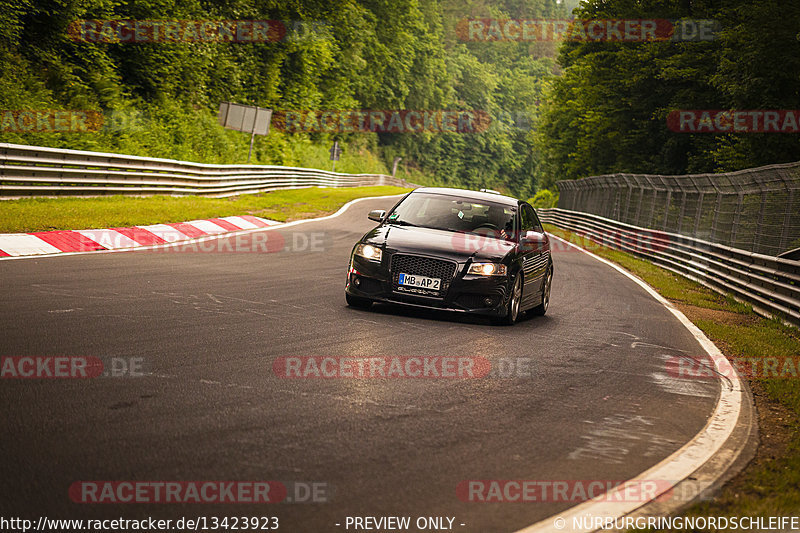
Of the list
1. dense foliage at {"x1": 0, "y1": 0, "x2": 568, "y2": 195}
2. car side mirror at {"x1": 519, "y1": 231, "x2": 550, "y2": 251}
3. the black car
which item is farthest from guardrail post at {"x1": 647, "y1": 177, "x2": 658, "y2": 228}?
dense foliage at {"x1": 0, "y1": 0, "x2": 568, "y2": 195}

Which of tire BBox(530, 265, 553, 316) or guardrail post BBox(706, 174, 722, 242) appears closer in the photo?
tire BBox(530, 265, 553, 316)

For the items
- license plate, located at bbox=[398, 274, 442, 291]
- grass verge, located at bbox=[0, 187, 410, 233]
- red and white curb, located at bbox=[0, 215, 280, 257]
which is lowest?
red and white curb, located at bbox=[0, 215, 280, 257]

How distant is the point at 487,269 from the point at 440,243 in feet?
2.17

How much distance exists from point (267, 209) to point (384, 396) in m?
22.6

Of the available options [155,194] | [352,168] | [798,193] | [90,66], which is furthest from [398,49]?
[798,193]

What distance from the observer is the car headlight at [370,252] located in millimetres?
10031

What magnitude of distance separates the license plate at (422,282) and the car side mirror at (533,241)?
5.00 feet

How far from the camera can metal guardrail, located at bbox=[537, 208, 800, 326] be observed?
12.7 meters

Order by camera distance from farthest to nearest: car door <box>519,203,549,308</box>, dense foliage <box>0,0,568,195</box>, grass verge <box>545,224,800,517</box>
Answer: dense foliage <box>0,0,568,195</box> < car door <box>519,203,549,308</box> < grass verge <box>545,224,800,517</box>

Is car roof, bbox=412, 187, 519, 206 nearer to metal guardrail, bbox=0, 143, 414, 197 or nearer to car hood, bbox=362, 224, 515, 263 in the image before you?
car hood, bbox=362, 224, 515, 263

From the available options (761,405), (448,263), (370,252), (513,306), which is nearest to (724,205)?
(513,306)

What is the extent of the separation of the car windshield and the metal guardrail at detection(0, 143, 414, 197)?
30.3ft

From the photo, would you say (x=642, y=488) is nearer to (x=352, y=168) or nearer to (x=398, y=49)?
(x=352, y=168)

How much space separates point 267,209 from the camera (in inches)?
1109
